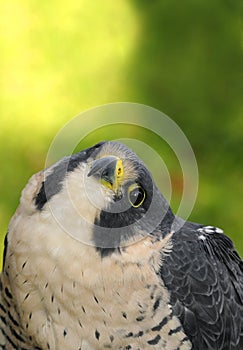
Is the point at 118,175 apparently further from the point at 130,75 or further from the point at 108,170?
the point at 130,75

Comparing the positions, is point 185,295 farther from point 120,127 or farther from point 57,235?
point 120,127

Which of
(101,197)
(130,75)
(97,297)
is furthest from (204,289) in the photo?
(130,75)

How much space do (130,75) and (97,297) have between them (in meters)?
2.72

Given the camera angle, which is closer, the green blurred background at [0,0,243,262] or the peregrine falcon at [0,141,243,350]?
the peregrine falcon at [0,141,243,350]

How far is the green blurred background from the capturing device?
4.94 m

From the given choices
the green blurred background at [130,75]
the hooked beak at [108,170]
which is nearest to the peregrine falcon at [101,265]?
the hooked beak at [108,170]

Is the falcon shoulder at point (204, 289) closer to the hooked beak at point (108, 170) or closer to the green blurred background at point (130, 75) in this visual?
the hooked beak at point (108, 170)

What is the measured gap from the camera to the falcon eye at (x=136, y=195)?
2.46 m

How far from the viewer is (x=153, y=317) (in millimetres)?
2562

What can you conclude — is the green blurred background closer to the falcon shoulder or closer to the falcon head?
the falcon shoulder

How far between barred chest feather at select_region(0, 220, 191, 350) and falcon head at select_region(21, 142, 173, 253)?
0.18 feet

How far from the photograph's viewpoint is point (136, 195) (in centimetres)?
248

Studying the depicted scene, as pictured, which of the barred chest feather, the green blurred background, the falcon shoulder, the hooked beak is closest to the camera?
the hooked beak

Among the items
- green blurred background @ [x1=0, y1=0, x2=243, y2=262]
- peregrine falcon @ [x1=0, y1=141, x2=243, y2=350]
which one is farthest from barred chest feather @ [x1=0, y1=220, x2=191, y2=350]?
green blurred background @ [x1=0, y1=0, x2=243, y2=262]
